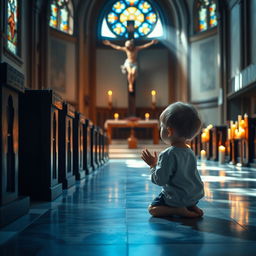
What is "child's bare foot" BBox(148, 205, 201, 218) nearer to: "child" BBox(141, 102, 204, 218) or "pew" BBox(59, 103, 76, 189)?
"child" BBox(141, 102, 204, 218)

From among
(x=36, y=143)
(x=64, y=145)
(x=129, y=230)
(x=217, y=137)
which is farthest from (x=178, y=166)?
(x=217, y=137)

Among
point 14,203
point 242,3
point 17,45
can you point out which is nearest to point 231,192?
point 14,203

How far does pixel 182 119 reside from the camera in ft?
6.88

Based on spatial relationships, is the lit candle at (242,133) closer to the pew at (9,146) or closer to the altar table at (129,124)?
the pew at (9,146)

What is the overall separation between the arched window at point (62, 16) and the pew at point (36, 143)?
13475mm

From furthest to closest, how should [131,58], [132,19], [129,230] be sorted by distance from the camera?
[132,19] < [131,58] < [129,230]

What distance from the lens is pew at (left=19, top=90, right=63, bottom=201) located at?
9.43 ft

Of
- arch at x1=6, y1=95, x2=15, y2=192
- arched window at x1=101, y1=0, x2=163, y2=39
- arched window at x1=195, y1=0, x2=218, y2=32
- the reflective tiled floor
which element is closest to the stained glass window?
arched window at x1=101, y1=0, x2=163, y2=39

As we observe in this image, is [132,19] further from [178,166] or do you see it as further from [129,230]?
[129,230]

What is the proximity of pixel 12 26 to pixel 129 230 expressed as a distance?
10065 millimetres

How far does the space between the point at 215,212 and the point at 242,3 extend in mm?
11641

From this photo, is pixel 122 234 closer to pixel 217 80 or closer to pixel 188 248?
pixel 188 248

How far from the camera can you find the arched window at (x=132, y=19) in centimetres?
1758

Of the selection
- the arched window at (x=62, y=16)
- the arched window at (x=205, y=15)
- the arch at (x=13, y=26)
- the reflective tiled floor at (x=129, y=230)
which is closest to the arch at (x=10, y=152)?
the reflective tiled floor at (x=129, y=230)
